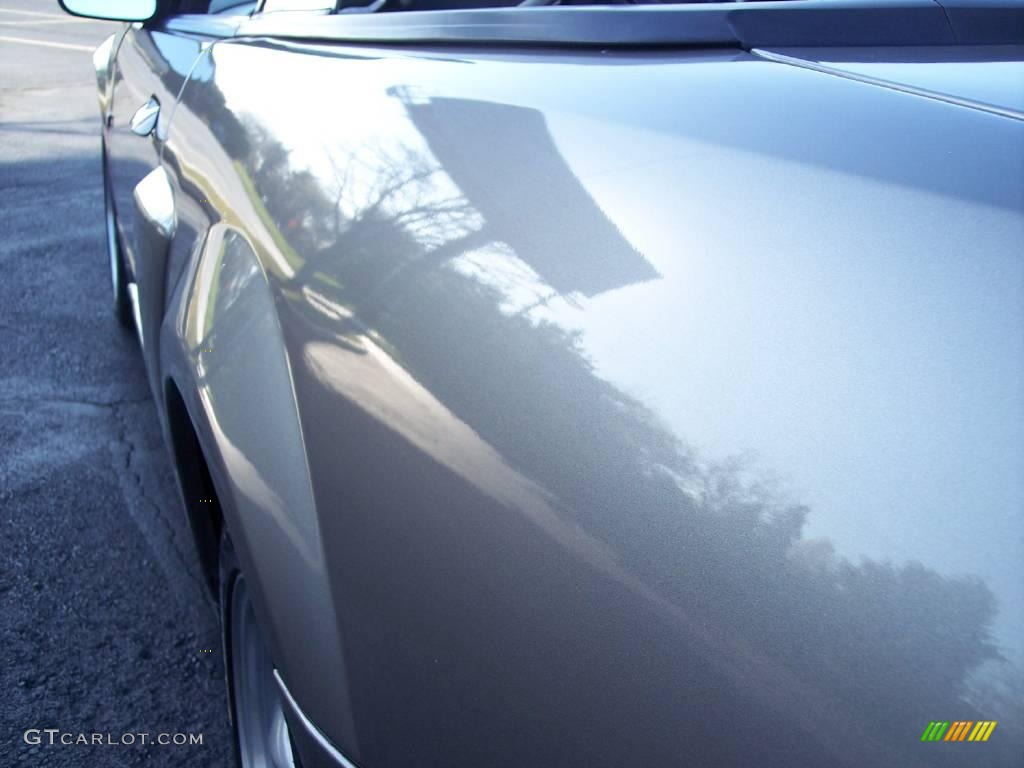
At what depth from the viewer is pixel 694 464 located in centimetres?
83

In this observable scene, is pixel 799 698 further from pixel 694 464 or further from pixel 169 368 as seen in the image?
pixel 169 368

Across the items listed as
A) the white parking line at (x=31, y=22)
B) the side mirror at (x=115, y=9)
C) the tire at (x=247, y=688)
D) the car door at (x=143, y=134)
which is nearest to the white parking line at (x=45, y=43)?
the white parking line at (x=31, y=22)

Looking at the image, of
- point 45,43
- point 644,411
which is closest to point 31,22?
point 45,43

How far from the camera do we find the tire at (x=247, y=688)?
5.61 feet

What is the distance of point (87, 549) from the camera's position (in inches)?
113

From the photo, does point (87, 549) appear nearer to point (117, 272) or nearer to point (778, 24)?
point (117, 272)

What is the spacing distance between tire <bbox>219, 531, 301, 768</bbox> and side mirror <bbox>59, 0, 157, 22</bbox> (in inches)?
68.1

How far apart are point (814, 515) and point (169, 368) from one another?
1491 mm

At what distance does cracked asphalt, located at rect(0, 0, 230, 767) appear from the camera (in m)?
2.28

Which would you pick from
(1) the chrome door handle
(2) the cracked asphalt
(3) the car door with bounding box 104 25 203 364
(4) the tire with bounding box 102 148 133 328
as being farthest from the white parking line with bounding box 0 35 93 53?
(1) the chrome door handle

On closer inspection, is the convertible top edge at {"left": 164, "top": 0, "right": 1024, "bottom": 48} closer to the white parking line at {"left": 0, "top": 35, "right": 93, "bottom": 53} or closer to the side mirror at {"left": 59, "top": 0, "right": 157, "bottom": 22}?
the side mirror at {"left": 59, "top": 0, "right": 157, "bottom": 22}

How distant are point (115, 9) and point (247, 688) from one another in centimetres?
198

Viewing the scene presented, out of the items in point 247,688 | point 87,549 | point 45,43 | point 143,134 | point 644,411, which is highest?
point 644,411

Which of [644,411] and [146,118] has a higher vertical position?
[644,411]
